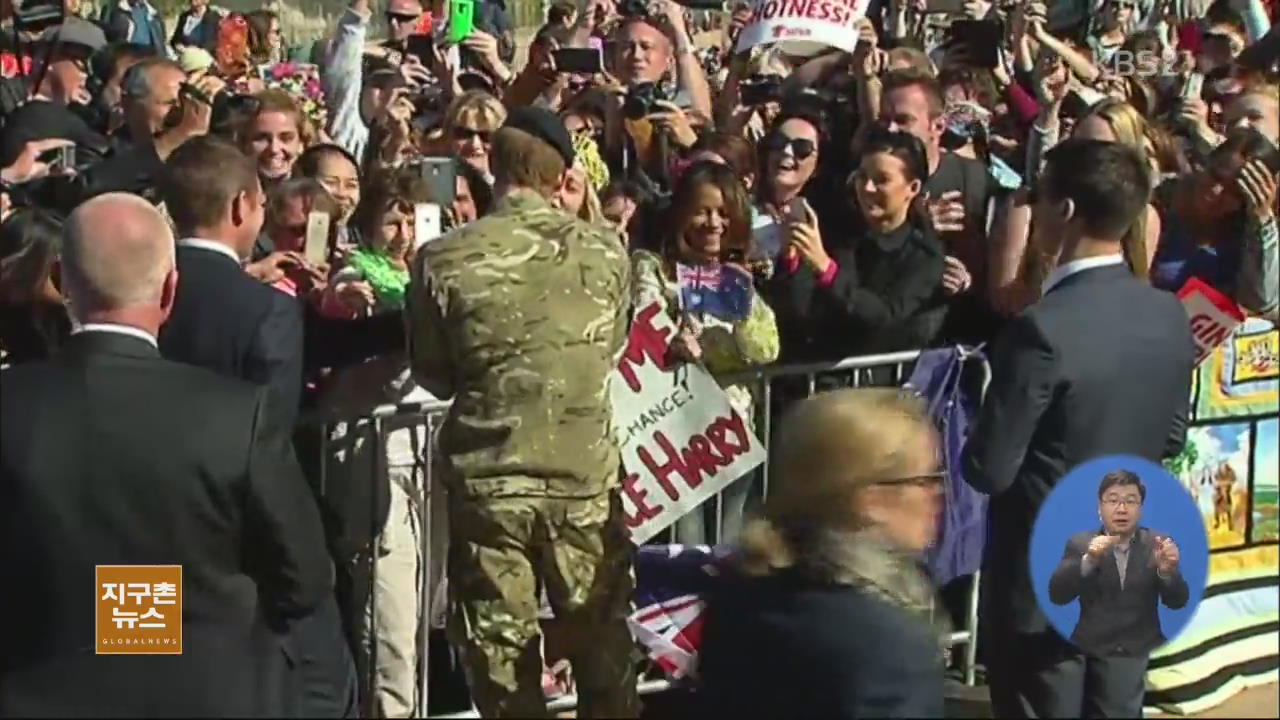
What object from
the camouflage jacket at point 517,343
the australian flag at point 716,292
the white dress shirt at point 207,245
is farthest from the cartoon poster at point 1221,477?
the white dress shirt at point 207,245

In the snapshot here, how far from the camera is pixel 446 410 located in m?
4.96

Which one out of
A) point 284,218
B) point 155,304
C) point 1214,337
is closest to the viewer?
point 155,304

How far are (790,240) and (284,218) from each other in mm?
1574

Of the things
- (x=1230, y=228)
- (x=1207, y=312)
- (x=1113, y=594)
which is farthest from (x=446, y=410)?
(x=1230, y=228)

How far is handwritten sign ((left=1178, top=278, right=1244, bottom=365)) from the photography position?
5.38m

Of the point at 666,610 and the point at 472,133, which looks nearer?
the point at 666,610

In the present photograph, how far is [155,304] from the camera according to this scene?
3152 mm

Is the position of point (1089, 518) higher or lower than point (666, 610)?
higher

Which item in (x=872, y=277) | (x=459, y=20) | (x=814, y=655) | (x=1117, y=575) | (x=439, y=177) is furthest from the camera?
(x=459, y=20)

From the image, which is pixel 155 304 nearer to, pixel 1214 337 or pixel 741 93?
pixel 1214 337

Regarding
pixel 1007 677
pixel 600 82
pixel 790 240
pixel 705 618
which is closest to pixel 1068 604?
pixel 1007 677

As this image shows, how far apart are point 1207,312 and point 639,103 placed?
7.90 feet

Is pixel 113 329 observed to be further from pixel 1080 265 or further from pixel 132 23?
pixel 132 23

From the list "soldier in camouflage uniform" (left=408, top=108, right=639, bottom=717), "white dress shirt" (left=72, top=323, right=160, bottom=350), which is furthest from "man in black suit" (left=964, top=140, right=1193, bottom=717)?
"white dress shirt" (left=72, top=323, right=160, bottom=350)
